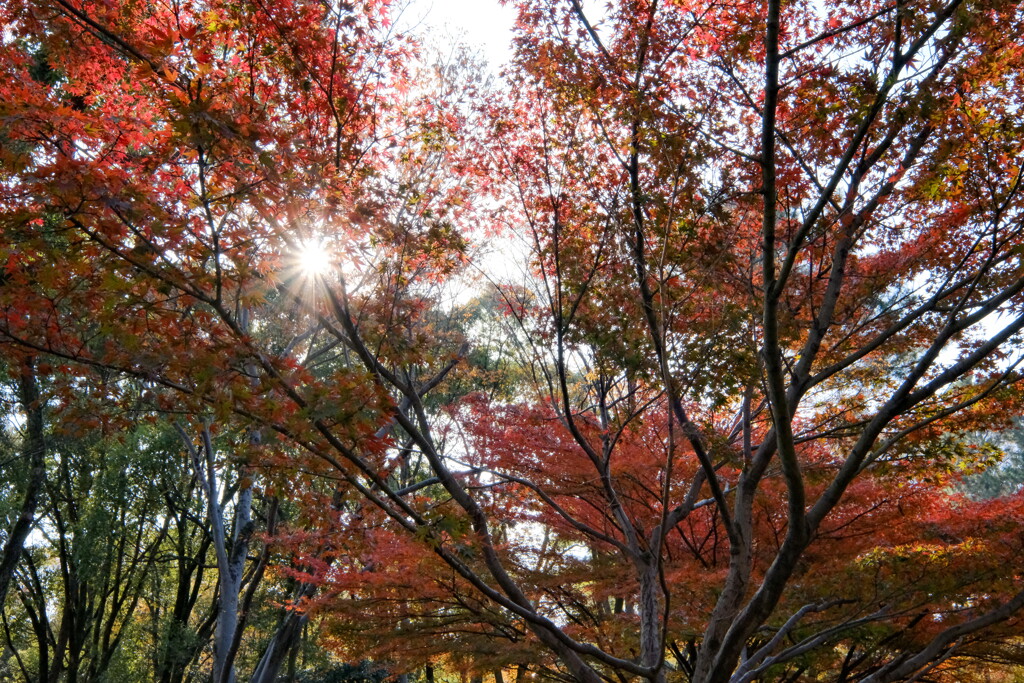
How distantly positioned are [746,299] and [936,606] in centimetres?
353

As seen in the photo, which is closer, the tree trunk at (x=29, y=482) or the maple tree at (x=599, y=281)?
the maple tree at (x=599, y=281)

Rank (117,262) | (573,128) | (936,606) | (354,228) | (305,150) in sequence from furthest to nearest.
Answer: (936,606) → (573,128) → (354,228) → (305,150) → (117,262)

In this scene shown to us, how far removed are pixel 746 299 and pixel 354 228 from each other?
2.46 meters

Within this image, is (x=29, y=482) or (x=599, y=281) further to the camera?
(x=29, y=482)

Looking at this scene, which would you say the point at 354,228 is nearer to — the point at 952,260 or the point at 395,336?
the point at 395,336

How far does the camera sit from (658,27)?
4.38 metres

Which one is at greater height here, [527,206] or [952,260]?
[527,206]

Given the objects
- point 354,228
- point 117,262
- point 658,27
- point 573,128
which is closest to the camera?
point 117,262

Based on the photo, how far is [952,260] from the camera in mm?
4645

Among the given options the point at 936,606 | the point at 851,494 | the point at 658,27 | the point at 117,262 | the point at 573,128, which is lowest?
the point at 936,606

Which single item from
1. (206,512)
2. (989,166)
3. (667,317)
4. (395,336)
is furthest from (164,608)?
(989,166)

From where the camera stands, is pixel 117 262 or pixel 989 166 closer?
pixel 117 262

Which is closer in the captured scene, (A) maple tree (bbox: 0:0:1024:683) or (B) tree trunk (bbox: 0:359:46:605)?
(A) maple tree (bbox: 0:0:1024:683)

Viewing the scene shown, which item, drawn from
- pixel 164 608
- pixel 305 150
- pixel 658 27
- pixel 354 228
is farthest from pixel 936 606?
pixel 164 608
